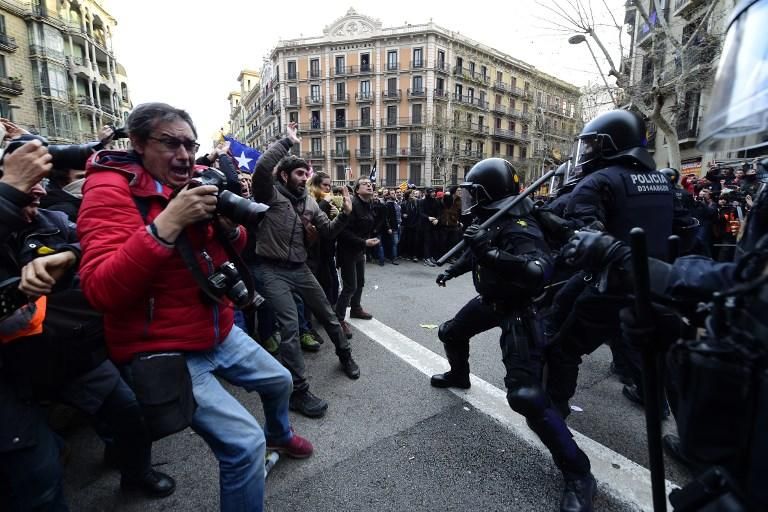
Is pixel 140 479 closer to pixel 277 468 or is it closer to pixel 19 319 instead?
pixel 277 468

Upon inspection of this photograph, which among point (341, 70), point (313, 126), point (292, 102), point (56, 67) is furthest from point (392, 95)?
point (56, 67)

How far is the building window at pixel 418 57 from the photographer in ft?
132

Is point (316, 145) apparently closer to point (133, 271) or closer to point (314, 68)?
point (314, 68)

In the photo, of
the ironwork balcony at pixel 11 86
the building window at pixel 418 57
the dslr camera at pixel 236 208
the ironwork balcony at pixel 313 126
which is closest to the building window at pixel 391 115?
the building window at pixel 418 57

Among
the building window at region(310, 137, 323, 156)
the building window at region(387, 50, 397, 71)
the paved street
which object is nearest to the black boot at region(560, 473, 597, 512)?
the paved street

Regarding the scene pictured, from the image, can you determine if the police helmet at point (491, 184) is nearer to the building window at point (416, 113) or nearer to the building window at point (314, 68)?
the building window at point (416, 113)

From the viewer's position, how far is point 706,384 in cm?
87

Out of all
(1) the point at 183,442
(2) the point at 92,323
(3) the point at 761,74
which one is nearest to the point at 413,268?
(1) the point at 183,442

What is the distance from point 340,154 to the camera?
4291cm

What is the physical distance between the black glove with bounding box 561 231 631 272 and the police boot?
1.78 meters

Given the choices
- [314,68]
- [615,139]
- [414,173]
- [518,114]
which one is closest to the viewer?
[615,139]

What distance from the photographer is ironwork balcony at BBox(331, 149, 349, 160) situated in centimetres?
4266

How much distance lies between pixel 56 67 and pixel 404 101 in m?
30.2

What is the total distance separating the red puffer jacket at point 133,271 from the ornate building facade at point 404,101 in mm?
37475
